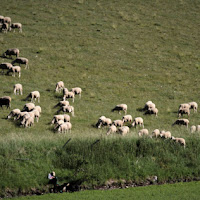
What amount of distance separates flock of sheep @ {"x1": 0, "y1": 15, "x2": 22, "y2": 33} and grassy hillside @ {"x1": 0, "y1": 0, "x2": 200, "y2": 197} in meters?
1.36

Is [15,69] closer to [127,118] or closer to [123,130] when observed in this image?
[127,118]

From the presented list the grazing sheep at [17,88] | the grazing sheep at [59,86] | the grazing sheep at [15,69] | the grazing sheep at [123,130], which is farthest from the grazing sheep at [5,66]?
the grazing sheep at [123,130]

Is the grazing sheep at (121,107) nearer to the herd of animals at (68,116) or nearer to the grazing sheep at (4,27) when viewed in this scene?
the herd of animals at (68,116)

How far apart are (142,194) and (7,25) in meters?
35.3

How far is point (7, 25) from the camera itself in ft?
156

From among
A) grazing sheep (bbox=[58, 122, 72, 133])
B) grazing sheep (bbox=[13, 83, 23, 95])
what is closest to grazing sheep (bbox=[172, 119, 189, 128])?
grazing sheep (bbox=[58, 122, 72, 133])

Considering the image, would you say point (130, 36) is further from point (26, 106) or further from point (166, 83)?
point (26, 106)

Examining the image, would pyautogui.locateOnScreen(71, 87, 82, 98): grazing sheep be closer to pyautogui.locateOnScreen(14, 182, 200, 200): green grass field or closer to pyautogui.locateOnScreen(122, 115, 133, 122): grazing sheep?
pyautogui.locateOnScreen(122, 115, 133, 122): grazing sheep

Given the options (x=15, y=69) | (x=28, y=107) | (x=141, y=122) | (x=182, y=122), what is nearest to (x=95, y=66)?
(x=15, y=69)

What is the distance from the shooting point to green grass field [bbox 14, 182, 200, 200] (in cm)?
1864

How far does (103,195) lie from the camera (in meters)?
19.0

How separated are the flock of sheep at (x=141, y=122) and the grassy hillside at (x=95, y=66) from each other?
2.25 feet

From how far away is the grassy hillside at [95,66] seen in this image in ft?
72.9

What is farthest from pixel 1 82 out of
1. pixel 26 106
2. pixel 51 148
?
pixel 51 148
